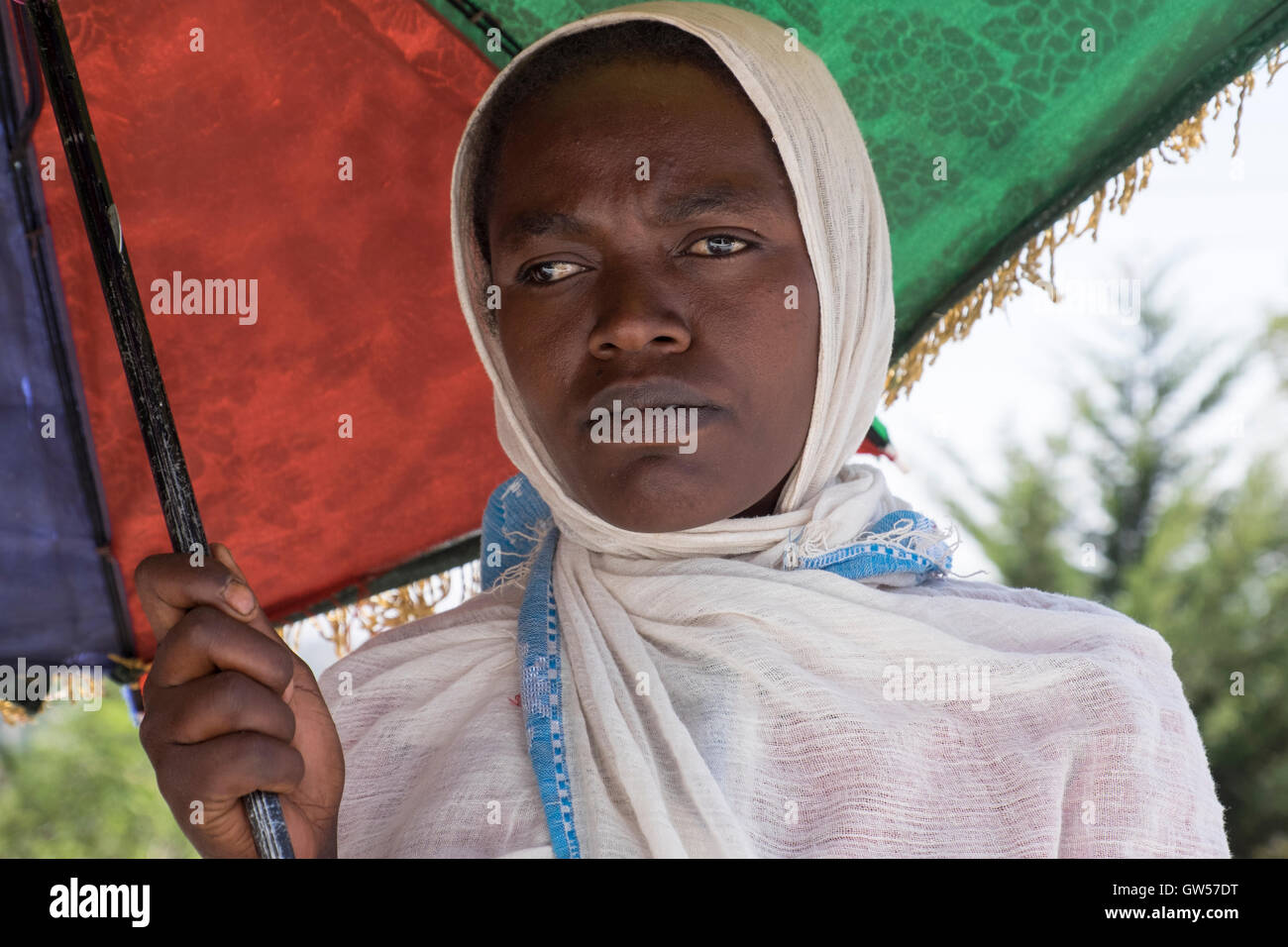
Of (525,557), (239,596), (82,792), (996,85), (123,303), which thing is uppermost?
(82,792)

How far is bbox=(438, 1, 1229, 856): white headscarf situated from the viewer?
5.54ft

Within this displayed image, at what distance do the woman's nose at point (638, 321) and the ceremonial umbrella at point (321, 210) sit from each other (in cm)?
62

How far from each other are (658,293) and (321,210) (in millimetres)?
824

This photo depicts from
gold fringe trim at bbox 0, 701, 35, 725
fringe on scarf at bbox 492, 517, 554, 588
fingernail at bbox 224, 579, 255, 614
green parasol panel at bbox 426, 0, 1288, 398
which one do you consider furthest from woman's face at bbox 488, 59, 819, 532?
gold fringe trim at bbox 0, 701, 35, 725

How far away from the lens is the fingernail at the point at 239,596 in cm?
150

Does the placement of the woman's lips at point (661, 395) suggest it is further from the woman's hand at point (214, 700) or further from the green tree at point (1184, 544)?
the green tree at point (1184, 544)

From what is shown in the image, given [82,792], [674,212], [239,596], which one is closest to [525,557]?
[674,212]

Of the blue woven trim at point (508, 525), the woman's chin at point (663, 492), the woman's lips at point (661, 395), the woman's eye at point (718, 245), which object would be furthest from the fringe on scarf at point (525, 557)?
the woman's eye at point (718, 245)

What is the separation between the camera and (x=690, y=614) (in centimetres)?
194

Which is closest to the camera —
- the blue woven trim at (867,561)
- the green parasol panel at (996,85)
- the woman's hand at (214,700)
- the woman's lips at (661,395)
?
the woman's hand at (214,700)

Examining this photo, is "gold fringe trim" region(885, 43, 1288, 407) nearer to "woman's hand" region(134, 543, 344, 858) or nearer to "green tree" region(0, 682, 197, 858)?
"woman's hand" region(134, 543, 344, 858)

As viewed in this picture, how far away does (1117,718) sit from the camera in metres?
1.73

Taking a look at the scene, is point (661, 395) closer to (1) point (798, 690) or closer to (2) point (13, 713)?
(1) point (798, 690)
